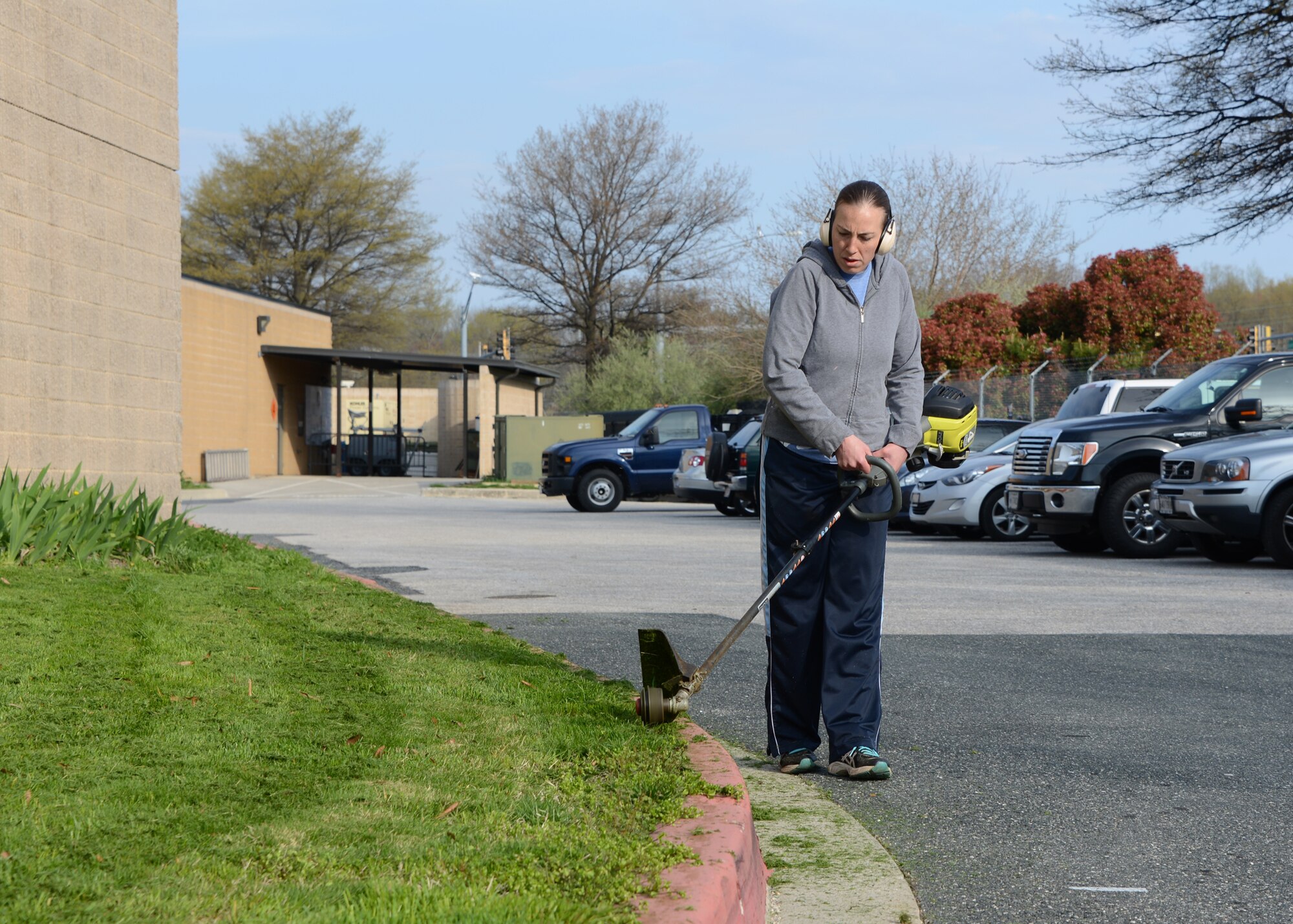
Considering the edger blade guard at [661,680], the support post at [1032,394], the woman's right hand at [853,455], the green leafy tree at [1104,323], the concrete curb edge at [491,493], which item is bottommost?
the edger blade guard at [661,680]

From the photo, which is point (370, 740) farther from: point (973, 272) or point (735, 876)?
point (973, 272)

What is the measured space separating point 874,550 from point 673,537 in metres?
12.3

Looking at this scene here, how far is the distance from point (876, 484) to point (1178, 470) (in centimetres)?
908

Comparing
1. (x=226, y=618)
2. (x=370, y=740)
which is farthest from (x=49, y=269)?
(x=370, y=740)

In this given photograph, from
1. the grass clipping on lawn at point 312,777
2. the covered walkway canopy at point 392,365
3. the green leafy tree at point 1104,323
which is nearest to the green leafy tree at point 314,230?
the covered walkway canopy at point 392,365

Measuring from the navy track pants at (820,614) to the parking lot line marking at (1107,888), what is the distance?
3.72ft

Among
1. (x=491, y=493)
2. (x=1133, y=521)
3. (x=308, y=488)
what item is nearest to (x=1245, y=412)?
(x=1133, y=521)

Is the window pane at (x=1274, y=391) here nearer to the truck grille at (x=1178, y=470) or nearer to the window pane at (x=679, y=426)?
the truck grille at (x=1178, y=470)

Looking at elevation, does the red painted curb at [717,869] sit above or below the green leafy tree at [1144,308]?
below

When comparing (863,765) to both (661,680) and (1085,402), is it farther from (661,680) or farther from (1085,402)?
(1085,402)

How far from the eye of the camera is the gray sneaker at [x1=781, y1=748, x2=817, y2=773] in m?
4.78

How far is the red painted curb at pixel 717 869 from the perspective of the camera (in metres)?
2.80

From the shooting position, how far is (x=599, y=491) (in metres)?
24.8

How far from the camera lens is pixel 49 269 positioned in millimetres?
9984
